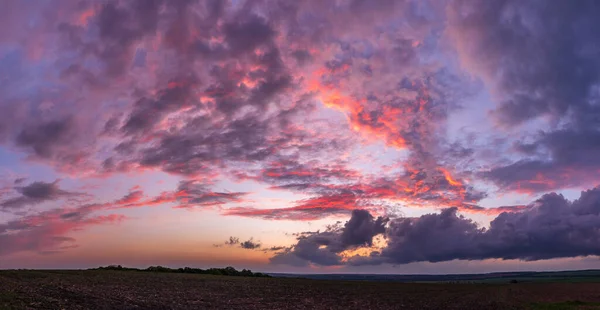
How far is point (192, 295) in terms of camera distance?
2261 inches

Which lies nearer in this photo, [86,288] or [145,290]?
[86,288]

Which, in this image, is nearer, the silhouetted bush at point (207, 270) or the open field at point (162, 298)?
the open field at point (162, 298)

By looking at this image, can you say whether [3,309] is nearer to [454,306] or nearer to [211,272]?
[454,306]

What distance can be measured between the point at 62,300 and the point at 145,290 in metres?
17.2

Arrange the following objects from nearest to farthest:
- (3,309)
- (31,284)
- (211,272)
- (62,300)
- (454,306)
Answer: (3,309), (62,300), (31,284), (454,306), (211,272)

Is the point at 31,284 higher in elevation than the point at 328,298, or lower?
higher

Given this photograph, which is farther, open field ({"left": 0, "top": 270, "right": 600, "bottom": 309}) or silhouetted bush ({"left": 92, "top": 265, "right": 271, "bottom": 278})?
silhouetted bush ({"left": 92, "top": 265, "right": 271, "bottom": 278})

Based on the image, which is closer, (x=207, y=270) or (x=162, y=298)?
(x=162, y=298)

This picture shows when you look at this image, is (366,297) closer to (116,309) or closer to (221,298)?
(221,298)

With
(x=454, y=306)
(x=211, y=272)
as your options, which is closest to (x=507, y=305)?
(x=454, y=306)

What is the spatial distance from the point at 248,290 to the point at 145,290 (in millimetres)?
21101

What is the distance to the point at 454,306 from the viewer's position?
63.1m

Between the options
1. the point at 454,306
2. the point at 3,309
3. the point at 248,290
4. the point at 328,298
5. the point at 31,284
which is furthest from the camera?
the point at 248,290

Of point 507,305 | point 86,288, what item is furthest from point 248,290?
point 507,305
